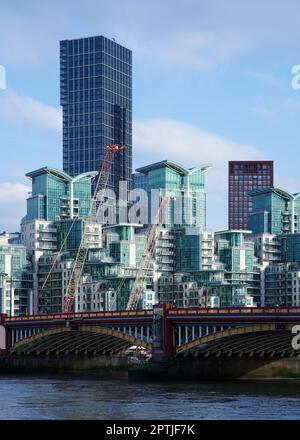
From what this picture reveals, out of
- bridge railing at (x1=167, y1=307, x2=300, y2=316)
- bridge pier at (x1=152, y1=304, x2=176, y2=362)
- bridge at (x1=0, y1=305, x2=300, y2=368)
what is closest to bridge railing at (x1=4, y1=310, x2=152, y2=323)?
bridge at (x1=0, y1=305, x2=300, y2=368)

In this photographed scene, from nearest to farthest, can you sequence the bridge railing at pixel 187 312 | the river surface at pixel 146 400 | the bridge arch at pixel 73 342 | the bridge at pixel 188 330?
the river surface at pixel 146 400
the bridge railing at pixel 187 312
the bridge at pixel 188 330
the bridge arch at pixel 73 342

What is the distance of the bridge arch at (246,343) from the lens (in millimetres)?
124812

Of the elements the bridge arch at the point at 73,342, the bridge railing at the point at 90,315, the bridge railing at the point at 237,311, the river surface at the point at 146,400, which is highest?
the bridge railing at the point at 237,311

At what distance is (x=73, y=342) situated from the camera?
15950 centimetres

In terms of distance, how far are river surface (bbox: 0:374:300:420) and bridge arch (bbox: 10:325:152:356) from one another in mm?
13890

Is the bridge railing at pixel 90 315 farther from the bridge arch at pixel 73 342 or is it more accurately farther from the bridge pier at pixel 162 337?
the bridge pier at pixel 162 337

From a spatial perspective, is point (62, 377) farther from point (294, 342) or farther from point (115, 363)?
point (294, 342)

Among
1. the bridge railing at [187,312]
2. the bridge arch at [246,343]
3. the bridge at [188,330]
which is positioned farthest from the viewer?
the bridge at [188,330]

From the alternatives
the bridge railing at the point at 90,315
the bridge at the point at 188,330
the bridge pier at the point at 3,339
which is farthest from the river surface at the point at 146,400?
the bridge pier at the point at 3,339

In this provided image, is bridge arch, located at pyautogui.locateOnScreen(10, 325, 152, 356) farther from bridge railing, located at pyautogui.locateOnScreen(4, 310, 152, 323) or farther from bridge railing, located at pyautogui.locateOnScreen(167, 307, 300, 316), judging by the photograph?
bridge railing, located at pyautogui.locateOnScreen(167, 307, 300, 316)

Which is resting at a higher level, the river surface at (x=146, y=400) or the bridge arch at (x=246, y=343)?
the bridge arch at (x=246, y=343)

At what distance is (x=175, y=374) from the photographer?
132 metres

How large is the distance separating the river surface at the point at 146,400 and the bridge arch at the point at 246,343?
503 cm
